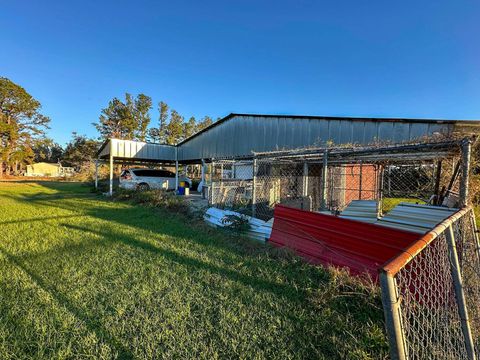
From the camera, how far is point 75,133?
40.9 meters

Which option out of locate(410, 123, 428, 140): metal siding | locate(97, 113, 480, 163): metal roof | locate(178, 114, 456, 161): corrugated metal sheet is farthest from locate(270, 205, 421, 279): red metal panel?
locate(410, 123, 428, 140): metal siding

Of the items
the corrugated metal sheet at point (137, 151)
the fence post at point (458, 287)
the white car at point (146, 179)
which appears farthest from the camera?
the corrugated metal sheet at point (137, 151)

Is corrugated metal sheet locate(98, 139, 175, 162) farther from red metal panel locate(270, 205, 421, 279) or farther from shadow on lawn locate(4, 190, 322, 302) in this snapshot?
red metal panel locate(270, 205, 421, 279)

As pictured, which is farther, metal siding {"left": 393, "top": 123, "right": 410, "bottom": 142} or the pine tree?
the pine tree

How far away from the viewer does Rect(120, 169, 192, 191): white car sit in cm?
1395

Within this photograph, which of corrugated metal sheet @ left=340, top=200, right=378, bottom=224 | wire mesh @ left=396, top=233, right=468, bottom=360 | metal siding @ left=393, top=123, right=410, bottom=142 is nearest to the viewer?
wire mesh @ left=396, top=233, right=468, bottom=360

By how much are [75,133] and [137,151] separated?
34170 mm

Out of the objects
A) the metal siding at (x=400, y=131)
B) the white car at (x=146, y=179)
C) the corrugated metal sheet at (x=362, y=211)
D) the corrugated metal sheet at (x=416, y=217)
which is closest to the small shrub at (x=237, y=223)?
the corrugated metal sheet at (x=362, y=211)

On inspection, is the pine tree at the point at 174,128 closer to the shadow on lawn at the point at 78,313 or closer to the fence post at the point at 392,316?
the shadow on lawn at the point at 78,313

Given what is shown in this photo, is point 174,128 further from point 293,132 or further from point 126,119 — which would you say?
point 293,132

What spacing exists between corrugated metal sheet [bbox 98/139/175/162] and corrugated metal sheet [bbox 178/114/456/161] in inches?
68.6

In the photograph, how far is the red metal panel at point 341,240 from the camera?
3.02 m

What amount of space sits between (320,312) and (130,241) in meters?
3.80

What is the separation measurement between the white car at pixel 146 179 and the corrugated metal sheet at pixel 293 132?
2393 millimetres
